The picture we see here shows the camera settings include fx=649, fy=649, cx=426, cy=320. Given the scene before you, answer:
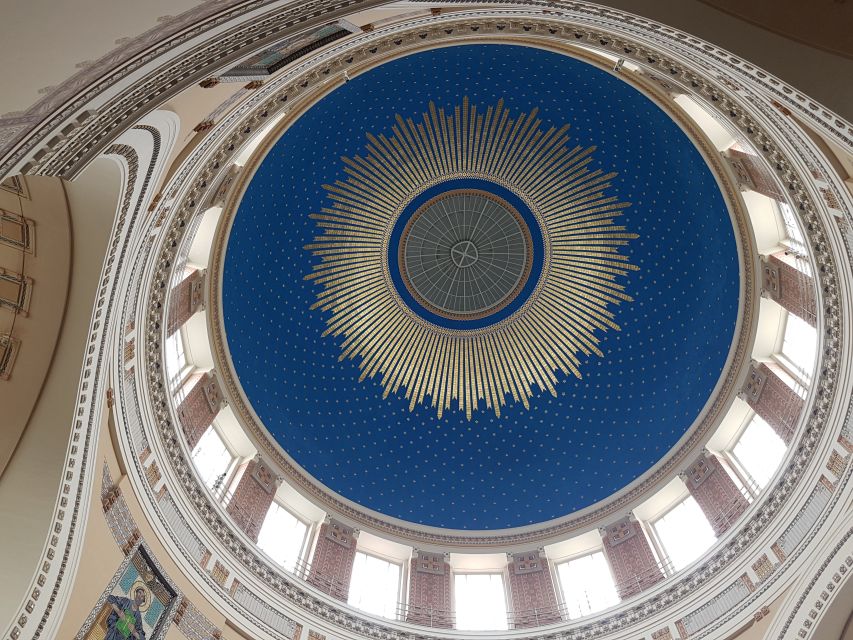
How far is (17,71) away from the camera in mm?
4781

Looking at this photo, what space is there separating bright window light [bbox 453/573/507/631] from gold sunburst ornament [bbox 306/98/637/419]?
5.52 metres

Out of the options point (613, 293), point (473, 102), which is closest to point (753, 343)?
point (613, 293)

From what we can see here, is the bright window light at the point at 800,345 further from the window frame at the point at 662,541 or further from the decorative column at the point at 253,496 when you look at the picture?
the decorative column at the point at 253,496

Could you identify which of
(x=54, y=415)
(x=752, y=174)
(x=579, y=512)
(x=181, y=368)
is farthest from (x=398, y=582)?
(x=752, y=174)

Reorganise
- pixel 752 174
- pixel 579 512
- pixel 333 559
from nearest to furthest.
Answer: pixel 752 174, pixel 333 559, pixel 579 512

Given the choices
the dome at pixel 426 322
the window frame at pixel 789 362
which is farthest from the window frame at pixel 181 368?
the window frame at pixel 789 362

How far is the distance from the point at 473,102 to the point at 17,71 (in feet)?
53.1

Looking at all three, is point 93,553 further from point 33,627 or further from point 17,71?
point 17,71

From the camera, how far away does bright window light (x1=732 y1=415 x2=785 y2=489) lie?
15.3 m

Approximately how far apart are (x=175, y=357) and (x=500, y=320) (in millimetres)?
10973

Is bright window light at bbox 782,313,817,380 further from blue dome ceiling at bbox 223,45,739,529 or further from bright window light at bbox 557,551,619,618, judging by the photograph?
bright window light at bbox 557,551,619,618

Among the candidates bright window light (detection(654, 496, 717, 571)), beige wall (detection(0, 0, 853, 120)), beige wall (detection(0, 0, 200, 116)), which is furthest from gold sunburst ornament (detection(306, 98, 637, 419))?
beige wall (detection(0, 0, 200, 116))

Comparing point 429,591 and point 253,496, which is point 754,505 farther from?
point 253,496

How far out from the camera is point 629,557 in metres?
17.3
